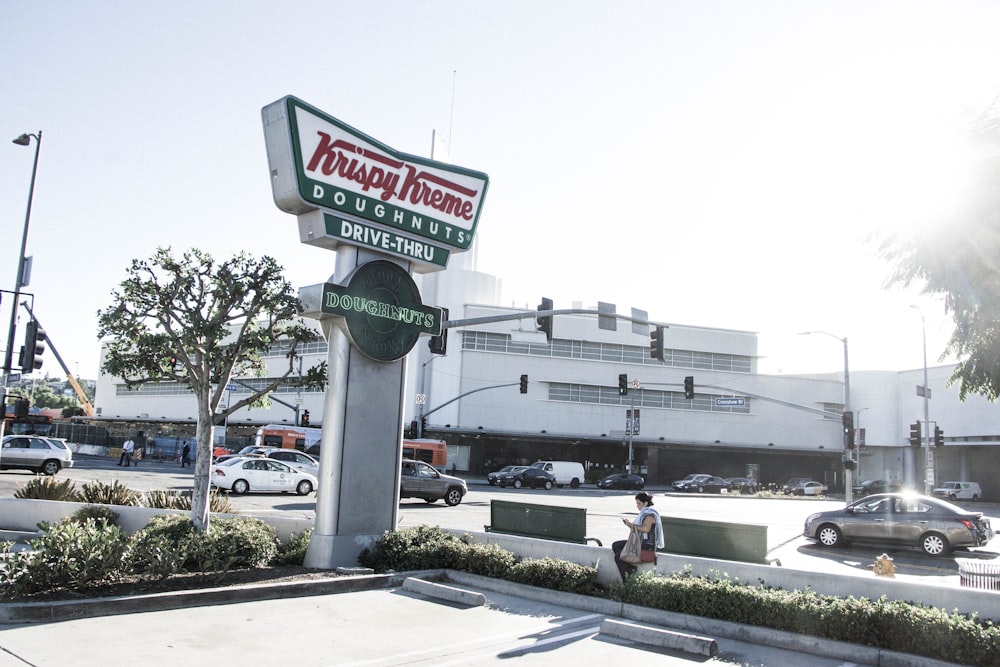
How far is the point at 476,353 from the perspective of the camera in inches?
2286

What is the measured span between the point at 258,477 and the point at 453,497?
737cm

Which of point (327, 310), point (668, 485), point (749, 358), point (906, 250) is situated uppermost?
point (749, 358)

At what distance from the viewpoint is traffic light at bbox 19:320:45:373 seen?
19406 mm

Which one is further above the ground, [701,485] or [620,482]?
[620,482]

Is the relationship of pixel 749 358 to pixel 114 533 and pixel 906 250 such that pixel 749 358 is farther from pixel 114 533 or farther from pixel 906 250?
pixel 114 533

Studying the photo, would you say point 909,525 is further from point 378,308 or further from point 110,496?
point 110,496

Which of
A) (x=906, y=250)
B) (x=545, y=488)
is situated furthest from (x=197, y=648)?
(x=545, y=488)

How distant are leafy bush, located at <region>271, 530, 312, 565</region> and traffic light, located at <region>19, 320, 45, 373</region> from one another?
36.1 feet

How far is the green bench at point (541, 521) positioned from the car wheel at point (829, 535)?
28.4 ft

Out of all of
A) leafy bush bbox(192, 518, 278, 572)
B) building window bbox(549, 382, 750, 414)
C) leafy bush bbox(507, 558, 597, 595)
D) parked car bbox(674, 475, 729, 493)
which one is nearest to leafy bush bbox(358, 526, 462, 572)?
leafy bush bbox(507, 558, 597, 595)

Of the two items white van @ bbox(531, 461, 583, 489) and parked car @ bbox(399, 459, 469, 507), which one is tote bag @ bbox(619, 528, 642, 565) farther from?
white van @ bbox(531, 461, 583, 489)

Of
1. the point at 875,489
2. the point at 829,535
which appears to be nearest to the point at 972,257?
the point at 829,535

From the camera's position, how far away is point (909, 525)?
18.4 meters

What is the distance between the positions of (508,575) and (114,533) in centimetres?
538
